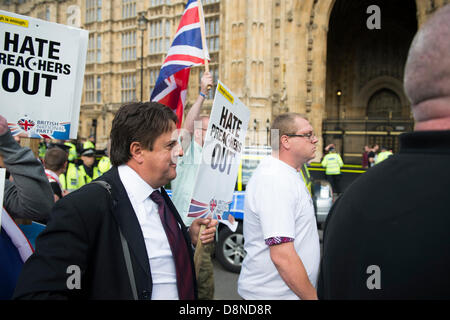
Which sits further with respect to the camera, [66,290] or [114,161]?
[114,161]

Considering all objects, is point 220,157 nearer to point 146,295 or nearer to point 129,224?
point 129,224

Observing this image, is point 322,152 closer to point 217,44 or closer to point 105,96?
point 217,44

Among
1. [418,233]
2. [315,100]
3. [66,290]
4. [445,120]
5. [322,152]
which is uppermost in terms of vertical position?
[315,100]

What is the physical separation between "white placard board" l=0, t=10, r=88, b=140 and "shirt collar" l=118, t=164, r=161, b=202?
3.91 ft

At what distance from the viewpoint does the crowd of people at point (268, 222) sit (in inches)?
33.7

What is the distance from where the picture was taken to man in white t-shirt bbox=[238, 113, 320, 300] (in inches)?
77.0

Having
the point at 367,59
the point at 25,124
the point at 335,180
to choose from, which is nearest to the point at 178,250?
the point at 25,124

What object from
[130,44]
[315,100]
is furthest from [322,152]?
[130,44]

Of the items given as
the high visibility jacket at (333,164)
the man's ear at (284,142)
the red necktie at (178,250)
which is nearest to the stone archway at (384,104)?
the high visibility jacket at (333,164)

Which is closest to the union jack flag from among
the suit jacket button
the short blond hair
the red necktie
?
the short blond hair

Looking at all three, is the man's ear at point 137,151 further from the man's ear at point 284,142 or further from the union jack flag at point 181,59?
the union jack flag at point 181,59

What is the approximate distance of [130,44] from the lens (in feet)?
96.0

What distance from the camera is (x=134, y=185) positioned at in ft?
5.16

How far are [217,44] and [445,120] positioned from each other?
25.7 metres
